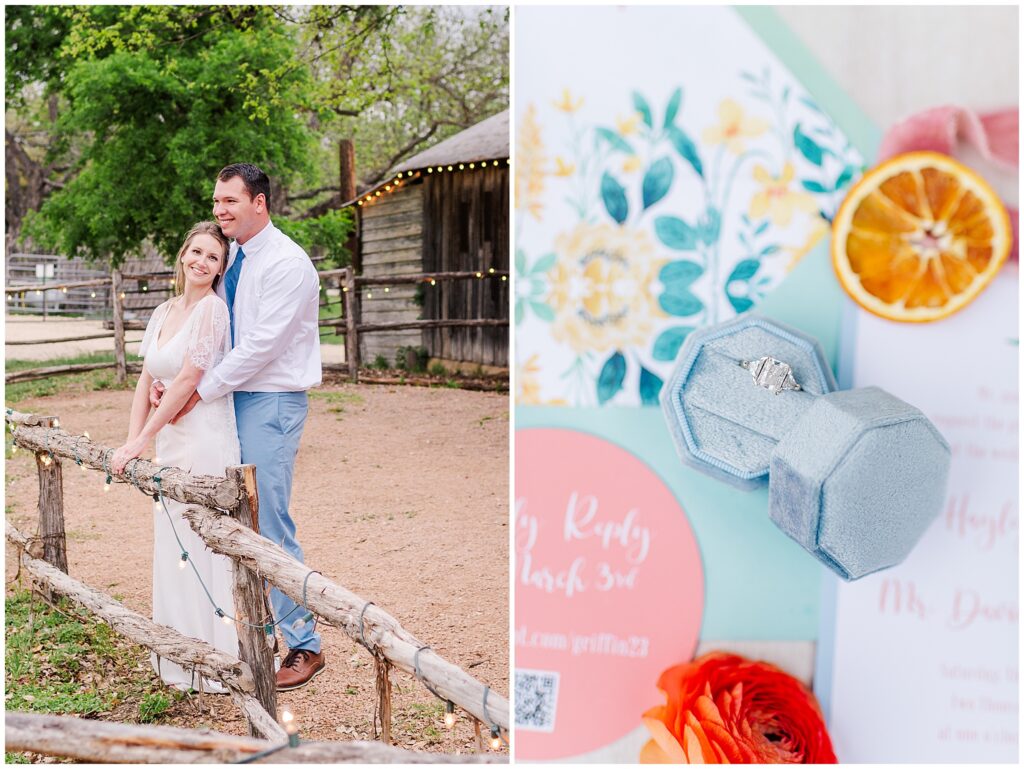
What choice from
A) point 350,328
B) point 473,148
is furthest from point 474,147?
point 350,328

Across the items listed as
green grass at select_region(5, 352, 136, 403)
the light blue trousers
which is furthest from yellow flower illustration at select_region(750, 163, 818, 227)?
green grass at select_region(5, 352, 136, 403)

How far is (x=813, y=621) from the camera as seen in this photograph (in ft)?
3.05

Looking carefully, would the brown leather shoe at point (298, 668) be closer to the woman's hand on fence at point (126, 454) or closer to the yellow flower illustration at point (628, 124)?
the woman's hand on fence at point (126, 454)

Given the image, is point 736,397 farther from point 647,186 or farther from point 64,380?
point 64,380

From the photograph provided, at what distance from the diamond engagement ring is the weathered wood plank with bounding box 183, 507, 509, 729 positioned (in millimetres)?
570

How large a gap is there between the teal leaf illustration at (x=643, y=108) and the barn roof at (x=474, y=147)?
16.7 ft

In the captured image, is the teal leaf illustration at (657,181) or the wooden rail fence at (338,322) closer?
the teal leaf illustration at (657,181)

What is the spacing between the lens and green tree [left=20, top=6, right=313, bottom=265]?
5.76 meters

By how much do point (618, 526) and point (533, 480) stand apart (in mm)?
110

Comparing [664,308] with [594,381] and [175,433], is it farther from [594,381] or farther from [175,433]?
[175,433]

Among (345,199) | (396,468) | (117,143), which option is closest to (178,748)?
(396,468)

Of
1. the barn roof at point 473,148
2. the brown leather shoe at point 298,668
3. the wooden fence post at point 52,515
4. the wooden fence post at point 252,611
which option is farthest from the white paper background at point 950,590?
the barn roof at point 473,148

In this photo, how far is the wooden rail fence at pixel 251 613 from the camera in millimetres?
1253

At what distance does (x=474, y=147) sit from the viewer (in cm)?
632
